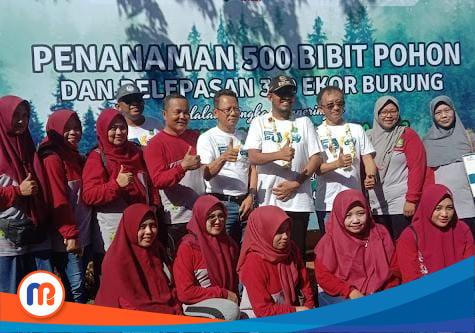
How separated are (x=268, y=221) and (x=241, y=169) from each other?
524 mm

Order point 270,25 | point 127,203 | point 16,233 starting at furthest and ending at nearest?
point 270,25
point 127,203
point 16,233

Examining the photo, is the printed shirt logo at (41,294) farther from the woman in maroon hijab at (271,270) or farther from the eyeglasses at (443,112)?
the eyeglasses at (443,112)

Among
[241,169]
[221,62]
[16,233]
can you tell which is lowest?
[16,233]

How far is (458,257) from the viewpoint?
4.61 meters

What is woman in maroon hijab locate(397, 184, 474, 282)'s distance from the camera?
452 centimetres

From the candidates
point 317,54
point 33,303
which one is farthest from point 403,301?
point 33,303

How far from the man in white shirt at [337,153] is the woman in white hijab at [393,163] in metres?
0.12

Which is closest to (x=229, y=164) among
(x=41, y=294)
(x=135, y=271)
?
(x=135, y=271)

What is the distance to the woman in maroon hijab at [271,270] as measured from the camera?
4.28m

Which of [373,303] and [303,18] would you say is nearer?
[373,303]

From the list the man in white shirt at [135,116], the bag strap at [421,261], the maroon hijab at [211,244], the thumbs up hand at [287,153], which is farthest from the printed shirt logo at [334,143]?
the man in white shirt at [135,116]

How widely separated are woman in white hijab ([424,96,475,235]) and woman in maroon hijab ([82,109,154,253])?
1856mm

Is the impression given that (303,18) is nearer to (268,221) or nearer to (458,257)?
(268,221)

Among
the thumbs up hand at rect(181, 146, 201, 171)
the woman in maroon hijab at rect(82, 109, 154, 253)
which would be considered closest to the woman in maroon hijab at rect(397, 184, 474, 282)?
the thumbs up hand at rect(181, 146, 201, 171)
